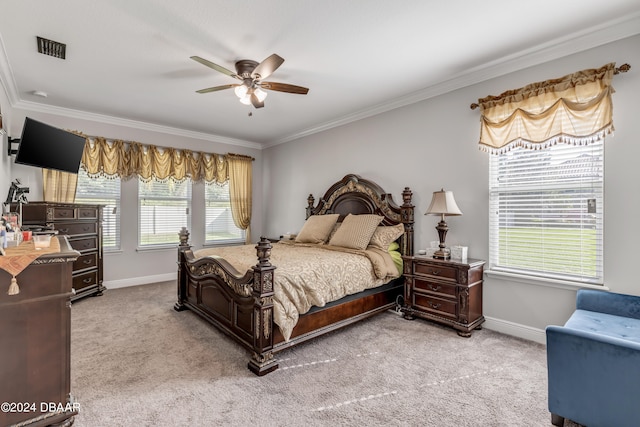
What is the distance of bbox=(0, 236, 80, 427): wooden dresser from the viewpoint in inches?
60.7

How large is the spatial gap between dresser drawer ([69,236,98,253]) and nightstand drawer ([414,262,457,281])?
430 centimetres

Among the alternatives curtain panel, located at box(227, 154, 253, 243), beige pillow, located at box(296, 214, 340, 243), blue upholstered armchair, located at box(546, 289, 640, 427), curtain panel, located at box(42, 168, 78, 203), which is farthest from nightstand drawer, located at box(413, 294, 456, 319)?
curtain panel, located at box(42, 168, 78, 203)

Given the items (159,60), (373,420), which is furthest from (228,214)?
(373,420)

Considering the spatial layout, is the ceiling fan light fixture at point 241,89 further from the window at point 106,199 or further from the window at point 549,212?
the window at point 106,199

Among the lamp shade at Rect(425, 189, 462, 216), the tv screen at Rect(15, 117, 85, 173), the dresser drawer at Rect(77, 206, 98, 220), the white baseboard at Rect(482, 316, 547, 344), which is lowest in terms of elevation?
the white baseboard at Rect(482, 316, 547, 344)

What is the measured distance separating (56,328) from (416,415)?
2118 millimetres

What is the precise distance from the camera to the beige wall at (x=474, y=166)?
2.42 m

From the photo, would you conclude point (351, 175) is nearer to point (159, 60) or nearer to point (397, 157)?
point (397, 157)

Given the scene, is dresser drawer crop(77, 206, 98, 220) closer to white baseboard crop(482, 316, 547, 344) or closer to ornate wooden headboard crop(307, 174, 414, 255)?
ornate wooden headboard crop(307, 174, 414, 255)

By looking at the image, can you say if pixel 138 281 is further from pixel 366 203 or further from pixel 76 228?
pixel 366 203

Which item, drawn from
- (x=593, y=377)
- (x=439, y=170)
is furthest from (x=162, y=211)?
(x=593, y=377)

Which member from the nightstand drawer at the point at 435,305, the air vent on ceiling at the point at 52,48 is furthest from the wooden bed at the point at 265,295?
the air vent on ceiling at the point at 52,48

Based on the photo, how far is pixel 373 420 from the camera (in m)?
1.79

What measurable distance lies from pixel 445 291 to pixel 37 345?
315 centimetres
